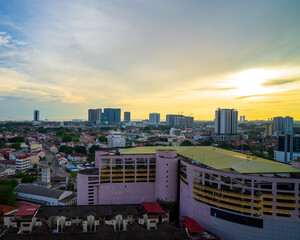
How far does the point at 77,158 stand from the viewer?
55.5m

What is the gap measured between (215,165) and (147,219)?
770 cm

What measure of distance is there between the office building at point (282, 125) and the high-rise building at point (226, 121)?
1989 cm

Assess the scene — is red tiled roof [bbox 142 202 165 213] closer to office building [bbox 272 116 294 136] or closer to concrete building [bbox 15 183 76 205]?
concrete building [bbox 15 183 76 205]

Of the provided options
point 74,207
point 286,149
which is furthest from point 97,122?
point 74,207

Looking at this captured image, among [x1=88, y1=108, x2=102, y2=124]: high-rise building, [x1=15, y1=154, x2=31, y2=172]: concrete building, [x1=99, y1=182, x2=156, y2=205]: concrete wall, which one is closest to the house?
[x1=15, y1=154, x2=31, y2=172]: concrete building

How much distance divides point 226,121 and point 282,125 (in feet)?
102

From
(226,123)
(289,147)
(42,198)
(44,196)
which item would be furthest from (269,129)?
(42,198)

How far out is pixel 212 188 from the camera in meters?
18.7

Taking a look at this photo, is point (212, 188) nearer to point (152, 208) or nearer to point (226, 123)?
point (152, 208)

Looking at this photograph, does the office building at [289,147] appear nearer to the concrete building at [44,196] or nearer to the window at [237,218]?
the window at [237,218]

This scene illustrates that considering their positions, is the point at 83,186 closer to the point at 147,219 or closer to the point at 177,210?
the point at 147,219

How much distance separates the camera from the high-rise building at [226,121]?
94.4m

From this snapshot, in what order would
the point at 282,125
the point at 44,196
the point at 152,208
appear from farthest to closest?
1. the point at 282,125
2. the point at 44,196
3. the point at 152,208

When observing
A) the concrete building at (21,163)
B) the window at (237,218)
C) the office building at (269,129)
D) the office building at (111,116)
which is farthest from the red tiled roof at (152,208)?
the office building at (111,116)
